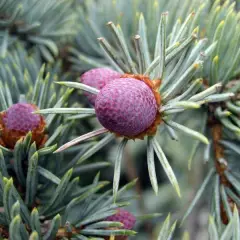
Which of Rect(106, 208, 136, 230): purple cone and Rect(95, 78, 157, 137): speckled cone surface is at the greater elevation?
Rect(95, 78, 157, 137): speckled cone surface

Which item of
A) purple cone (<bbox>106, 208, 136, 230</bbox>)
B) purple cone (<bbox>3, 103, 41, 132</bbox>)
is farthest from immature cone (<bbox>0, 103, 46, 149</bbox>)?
purple cone (<bbox>106, 208, 136, 230</bbox>)

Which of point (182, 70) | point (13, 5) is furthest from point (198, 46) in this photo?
point (13, 5)

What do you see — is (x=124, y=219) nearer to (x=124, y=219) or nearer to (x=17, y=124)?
(x=124, y=219)

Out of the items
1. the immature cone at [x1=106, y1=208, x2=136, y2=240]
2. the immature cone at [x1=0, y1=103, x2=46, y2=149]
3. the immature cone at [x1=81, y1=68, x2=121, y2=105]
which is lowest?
the immature cone at [x1=106, y1=208, x2=136, y2=240]

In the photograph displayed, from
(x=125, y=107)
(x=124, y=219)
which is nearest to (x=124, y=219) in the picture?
(x=124, y=219)

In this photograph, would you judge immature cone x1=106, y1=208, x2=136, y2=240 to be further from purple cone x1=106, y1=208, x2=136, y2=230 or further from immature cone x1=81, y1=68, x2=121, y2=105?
immature cone x1=81, y1=68, x2=121, y2=105

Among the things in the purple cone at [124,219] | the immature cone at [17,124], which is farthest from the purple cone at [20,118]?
the purple cone at [124,219]
